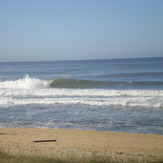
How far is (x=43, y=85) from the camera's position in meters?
32.7

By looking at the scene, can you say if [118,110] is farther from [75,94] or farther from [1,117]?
[75,94]

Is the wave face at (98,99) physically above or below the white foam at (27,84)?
below

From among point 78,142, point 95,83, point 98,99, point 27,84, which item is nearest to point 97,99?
point 98,99

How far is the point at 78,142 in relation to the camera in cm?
947

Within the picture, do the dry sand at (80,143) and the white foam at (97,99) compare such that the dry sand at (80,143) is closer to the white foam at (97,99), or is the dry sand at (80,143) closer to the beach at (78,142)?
the beach at (78,142)

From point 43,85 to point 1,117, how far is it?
741 inches

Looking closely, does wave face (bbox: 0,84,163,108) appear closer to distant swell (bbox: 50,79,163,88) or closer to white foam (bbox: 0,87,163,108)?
white foam (bbox: 0,87,163,108)

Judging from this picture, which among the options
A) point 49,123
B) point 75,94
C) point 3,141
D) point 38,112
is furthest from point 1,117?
point 75,94

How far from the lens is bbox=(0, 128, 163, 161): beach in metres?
8.20

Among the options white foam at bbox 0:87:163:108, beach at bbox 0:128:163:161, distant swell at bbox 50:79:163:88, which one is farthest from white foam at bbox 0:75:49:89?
beach at bbox 0:128:163:161

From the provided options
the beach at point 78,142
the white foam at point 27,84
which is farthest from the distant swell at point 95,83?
the beach at point 78,142

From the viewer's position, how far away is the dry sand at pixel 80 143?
8195 millimetres

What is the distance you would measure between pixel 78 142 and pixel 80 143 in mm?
125

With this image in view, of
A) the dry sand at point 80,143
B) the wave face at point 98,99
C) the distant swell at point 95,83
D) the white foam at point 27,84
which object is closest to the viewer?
the dry sand at point 80,143
